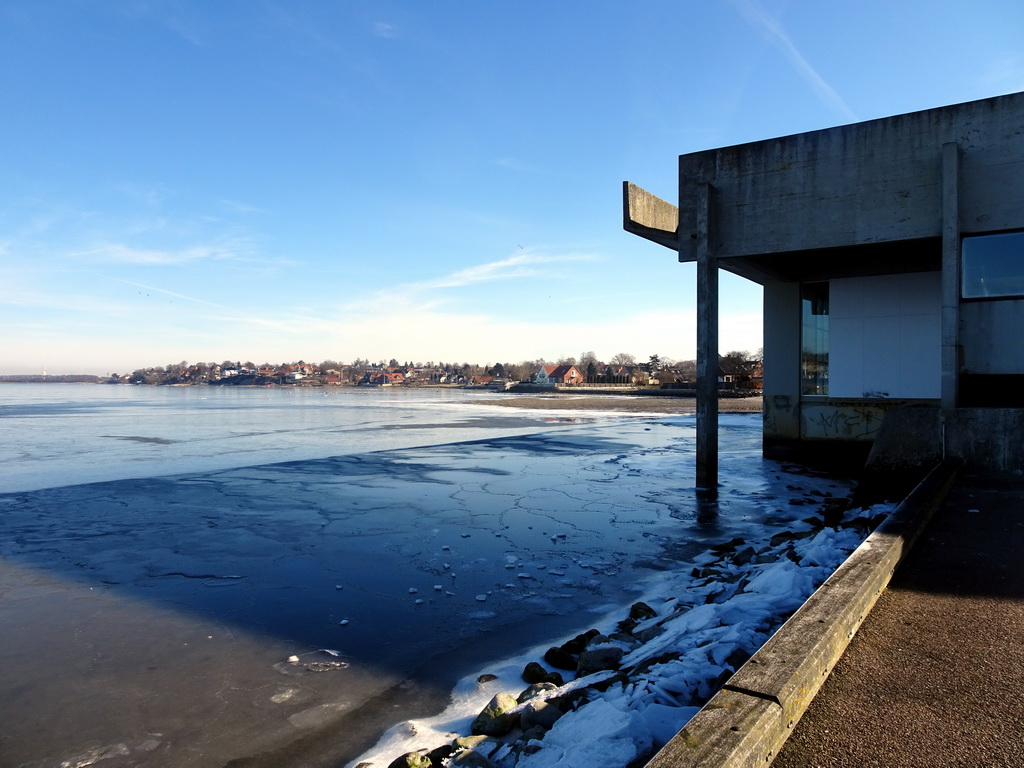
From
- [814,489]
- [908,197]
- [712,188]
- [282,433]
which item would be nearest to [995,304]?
[908,197]

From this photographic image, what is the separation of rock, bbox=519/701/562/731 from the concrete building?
28.3 feet

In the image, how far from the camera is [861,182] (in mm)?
11391

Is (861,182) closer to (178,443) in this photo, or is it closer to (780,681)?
(780,681)

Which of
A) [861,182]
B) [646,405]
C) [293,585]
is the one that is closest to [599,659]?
[293,585]

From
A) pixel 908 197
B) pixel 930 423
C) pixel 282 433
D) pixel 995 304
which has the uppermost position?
pixel 908 197

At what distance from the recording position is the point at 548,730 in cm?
369

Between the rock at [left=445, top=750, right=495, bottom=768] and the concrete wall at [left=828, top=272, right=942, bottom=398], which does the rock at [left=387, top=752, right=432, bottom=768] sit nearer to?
the rock at [left=445, top=750, right=495, bottom=768]

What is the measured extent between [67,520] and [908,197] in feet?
49.1

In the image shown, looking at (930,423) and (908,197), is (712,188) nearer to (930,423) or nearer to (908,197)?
(908,197)

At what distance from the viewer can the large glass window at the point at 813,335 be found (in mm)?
16125

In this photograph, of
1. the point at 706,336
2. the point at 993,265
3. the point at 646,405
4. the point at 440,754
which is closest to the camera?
the point at 440,754

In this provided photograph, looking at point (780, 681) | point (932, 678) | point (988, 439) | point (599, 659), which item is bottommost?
point (599, 659)

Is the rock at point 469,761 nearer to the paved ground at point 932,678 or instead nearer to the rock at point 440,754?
the rock at point 440,754

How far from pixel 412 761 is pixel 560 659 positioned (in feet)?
5.62
